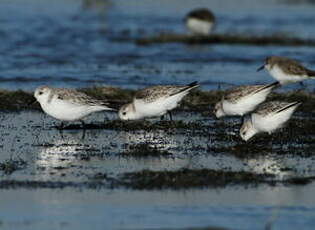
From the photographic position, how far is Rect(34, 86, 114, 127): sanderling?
15.3m

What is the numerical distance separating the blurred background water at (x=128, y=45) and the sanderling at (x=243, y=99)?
5913 mm

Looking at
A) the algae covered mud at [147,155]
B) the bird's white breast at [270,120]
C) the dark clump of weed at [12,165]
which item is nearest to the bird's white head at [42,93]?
the algae covered mud at [147,155]

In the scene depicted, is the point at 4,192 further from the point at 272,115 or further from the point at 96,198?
the point at 272,115

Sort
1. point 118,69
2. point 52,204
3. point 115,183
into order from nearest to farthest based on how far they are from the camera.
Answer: point 52,204, point 115,183, point 118,69

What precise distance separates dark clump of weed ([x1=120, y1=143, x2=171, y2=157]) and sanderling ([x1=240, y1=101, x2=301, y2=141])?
5.19 ft

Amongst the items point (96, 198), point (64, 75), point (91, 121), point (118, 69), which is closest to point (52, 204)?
point (96, 198)

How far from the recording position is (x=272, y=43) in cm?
3225

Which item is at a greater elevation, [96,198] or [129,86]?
[129,86]

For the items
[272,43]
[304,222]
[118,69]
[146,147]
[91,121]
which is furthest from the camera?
[272,43]

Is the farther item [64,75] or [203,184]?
[64,75]

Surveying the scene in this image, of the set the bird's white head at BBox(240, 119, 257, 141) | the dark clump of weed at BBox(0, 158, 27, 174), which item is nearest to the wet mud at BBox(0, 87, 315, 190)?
the dark clump of weed at BBox(0, 158, 27, 174)

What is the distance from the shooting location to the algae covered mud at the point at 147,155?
10.0 meters

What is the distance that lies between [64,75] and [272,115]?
10.3 meters

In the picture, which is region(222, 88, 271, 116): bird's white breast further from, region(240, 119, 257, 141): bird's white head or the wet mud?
region(240, 119, 257, 141): bird's white head
